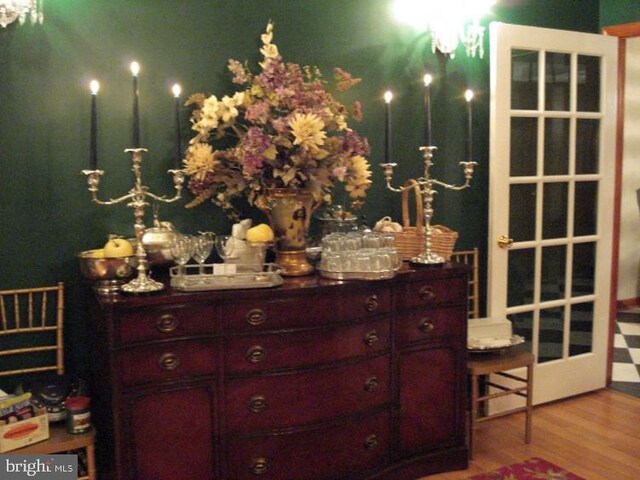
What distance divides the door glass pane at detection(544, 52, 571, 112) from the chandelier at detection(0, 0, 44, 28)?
2.41 m

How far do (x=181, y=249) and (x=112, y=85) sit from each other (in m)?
0.73

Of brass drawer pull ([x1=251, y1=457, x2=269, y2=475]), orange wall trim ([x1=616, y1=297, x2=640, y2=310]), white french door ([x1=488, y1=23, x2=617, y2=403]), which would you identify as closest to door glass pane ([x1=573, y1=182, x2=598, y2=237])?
white french door ([x1=488, y1=23, x2=617, y2=403])

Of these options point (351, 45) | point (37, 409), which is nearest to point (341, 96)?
point (351, 45)

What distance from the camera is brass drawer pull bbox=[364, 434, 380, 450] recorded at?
245 centimetres

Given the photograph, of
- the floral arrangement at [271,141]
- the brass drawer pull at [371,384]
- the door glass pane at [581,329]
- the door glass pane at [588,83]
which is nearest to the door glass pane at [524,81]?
the door glass pane at [588,83]

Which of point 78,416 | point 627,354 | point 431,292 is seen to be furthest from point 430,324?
point 627,354

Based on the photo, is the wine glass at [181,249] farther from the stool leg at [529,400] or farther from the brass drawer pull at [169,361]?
the stool leg at [529,400]

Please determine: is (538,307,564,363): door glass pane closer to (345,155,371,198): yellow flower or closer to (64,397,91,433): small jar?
(345,155,371,198): yellow flower

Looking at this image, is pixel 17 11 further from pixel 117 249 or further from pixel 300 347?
pixel 300 347

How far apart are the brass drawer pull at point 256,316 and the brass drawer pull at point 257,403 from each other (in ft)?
0.88

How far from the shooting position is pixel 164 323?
2.06 metres

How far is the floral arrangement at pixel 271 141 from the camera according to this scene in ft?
7.41

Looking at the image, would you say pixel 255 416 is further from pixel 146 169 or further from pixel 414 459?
pixel 146 169

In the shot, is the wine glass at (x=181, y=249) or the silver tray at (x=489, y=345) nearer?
the wine glass at (x=181, y=249)
